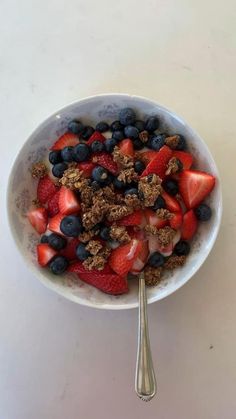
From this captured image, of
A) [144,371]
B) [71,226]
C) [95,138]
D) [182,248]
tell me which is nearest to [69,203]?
[71,226]

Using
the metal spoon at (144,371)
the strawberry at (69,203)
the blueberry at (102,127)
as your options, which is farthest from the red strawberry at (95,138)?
the metal spoon at (144,371)

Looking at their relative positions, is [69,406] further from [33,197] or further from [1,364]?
[33,197]

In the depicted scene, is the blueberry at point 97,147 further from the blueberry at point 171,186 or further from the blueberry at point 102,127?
the blueberry at point 171,186

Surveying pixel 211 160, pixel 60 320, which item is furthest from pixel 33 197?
pixel 211 160

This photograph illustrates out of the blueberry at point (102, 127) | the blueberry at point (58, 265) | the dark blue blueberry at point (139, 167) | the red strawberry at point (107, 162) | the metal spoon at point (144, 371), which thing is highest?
the blueberry at point (102, 127)

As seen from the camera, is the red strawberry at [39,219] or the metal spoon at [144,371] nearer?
the metal spoon at [144,371]

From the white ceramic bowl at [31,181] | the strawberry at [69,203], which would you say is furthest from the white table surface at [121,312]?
the strawberry at [69,203]

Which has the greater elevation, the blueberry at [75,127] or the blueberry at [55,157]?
the blueberry at [75,127]

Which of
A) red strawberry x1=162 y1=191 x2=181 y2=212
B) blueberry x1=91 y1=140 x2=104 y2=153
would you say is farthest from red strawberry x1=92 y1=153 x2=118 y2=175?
red strawberry x1=162 y1=191 x2=181 y2=212
